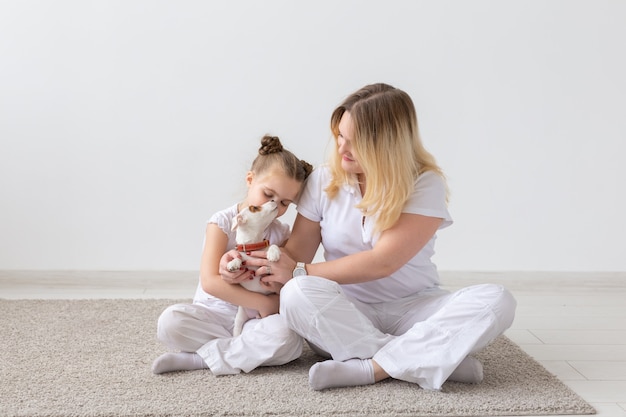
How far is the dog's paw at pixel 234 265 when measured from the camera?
6.15ft

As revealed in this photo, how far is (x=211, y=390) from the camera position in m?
1.77

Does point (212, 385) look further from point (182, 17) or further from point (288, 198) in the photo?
point (182, 17)

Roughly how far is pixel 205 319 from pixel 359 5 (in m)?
1.53

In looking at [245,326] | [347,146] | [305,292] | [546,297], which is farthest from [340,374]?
[546,297]

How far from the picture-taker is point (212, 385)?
1.81m

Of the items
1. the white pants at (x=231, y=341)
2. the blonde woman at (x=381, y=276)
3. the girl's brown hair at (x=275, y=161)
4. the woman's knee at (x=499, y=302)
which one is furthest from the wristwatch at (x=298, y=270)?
the woman's knee at (x=499, y=302)

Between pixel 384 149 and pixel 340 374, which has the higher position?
pixel 384 149

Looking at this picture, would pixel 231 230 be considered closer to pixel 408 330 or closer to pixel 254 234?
pixel 254 234

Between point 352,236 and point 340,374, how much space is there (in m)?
0.37

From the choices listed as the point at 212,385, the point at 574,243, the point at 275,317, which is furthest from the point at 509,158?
the point at 212,385

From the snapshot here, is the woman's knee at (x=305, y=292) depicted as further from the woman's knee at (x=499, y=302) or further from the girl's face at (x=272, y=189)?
the woman's knee at (x=499, y=302)

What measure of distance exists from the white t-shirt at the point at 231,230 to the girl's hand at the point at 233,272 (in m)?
0.06

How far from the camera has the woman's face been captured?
1.89 m

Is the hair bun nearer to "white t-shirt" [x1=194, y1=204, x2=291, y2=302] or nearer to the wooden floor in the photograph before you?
"white t-shirt" [x1=194, y1=204, x2=291, y2=302]
